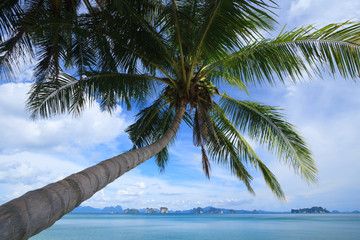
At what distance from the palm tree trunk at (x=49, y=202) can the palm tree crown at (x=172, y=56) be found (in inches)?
97.1

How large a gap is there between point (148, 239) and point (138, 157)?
2366cm

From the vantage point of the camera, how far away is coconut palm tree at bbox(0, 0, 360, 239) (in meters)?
3.76

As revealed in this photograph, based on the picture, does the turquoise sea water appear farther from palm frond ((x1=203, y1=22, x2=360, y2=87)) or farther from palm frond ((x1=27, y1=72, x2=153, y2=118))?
palm frond ((x1=203, y1=22, x2=360, y2=87))

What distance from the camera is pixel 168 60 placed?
520 centimetres

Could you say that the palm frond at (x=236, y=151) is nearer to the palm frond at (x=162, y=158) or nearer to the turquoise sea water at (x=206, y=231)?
the palm frond at (x=162, y=158)

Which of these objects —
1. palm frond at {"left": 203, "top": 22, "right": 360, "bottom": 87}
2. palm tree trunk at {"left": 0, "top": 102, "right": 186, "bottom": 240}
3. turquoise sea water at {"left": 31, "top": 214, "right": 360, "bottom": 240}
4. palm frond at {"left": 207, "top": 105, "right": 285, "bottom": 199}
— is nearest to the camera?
palm tree trunk at {"left": 0, "top": 102, "right": 186, "bottom": 240}

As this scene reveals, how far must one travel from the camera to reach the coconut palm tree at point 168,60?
12.3ft

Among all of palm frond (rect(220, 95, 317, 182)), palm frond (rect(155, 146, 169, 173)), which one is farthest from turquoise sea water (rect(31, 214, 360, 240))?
palm frond (rect(220, 95, 317, 182))

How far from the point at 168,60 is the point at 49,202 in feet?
13.4

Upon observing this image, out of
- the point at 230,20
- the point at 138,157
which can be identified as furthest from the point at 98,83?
the point at 230,20

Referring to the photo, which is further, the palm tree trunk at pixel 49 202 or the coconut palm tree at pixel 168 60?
the coconut palm tree at pixel 168 60

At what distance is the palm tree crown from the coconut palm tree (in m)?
0.02

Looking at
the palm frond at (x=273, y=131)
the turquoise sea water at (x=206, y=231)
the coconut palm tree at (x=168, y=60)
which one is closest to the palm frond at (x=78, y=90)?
the coconut palm tree at (x=168, y=60)

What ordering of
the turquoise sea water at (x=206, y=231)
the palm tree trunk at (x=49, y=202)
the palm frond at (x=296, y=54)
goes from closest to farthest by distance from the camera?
the palm tree trunk at (x=49, y=202)
the palm frond at (x=296, y=54)
the turquoise sea water at (x=206, y=231)
